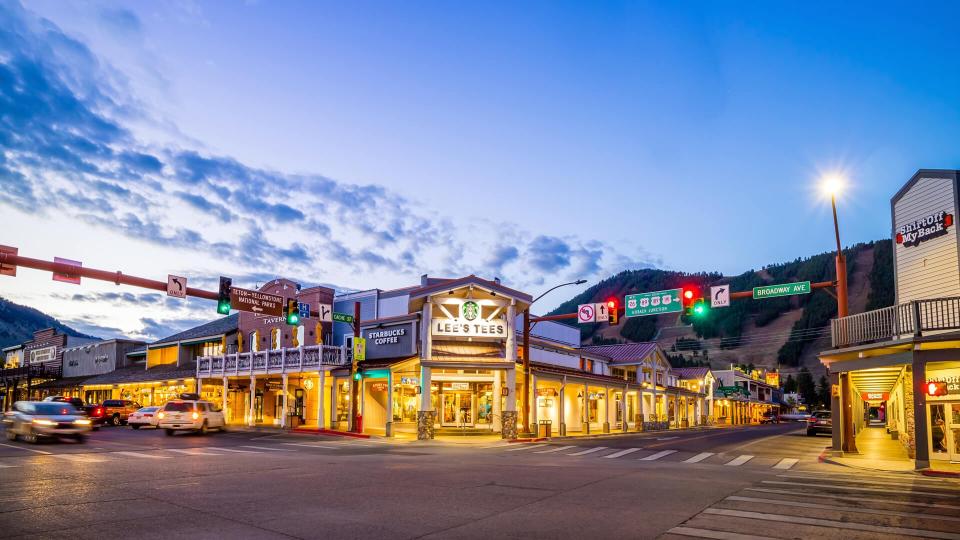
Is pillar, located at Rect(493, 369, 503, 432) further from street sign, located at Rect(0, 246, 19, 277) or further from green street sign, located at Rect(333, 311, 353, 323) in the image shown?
street sign, located at Rect(0, 246, 19, 277)

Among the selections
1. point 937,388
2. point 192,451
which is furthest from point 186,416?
point 937,388

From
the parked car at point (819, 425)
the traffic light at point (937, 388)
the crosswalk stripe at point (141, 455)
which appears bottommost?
the parked car at point (819, 425)

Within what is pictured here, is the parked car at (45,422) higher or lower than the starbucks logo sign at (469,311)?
lower

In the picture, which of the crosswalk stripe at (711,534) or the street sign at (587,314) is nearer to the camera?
the crosswalk stripe at (711,534)

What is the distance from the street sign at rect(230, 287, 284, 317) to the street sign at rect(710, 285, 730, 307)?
62.1 feet

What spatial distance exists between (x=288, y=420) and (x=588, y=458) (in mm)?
26446

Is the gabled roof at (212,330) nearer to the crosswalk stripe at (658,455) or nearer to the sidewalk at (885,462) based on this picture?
the crosswalk stripe at (658,455)

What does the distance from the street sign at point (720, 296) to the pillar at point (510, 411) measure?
454 inches

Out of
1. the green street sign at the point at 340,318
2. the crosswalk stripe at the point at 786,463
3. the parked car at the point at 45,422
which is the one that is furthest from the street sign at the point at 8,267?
the crosswalk stripe at the point at 786,463

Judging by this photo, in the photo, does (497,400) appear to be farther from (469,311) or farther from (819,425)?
(819,425)

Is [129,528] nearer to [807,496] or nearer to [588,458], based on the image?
[807,496]

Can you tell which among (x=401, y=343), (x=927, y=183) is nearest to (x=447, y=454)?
(x=401, y=343)

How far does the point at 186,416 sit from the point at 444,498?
90.2ft

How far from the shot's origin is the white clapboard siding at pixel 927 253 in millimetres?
24578
